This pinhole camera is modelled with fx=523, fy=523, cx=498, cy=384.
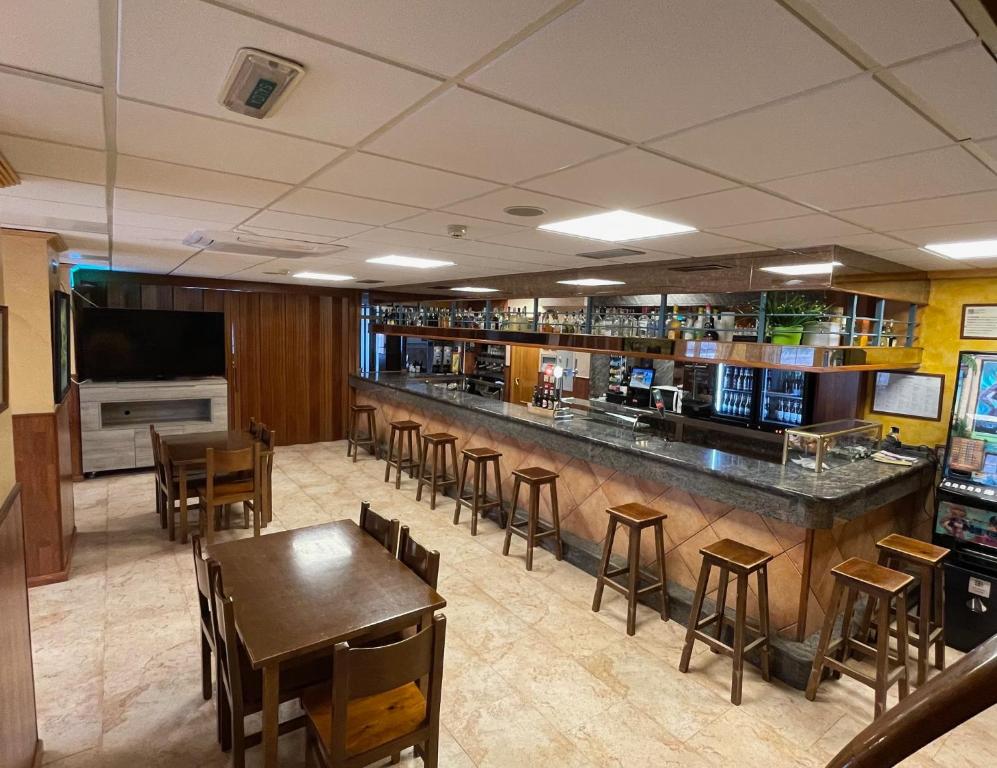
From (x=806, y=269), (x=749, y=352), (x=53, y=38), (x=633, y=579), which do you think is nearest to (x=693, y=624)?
(x=633, y=579)

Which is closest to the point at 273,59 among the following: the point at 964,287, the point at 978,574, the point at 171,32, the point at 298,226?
the point at 171,32

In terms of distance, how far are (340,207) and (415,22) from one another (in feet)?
5.40

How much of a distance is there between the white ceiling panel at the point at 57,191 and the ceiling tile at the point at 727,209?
2.37 m

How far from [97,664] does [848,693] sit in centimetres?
407

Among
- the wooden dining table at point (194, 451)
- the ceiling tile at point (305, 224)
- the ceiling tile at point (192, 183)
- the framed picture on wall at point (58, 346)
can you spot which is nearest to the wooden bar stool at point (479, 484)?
the wooden dining table at point (194, 451)

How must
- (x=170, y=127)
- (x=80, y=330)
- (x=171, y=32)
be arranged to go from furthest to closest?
(x=80, y=330) → (x=170, y=127) → (x=171, y=32)

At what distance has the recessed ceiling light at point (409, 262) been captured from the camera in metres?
4.32

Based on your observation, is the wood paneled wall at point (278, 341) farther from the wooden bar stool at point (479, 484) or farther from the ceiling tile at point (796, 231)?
the ceiling tile at point (796, 231)

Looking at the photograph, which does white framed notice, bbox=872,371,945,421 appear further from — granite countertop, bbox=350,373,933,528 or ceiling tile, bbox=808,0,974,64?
ceiling tile, bbox=808,0,974,64

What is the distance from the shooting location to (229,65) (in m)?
1.10

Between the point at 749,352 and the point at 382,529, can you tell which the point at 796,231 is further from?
the point at 382,529

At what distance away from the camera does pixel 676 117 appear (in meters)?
1.28

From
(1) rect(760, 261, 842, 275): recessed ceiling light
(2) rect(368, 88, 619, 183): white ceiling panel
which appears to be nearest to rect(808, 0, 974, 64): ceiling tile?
(2) rect(368, 88, 619, 183): white ceiling panel

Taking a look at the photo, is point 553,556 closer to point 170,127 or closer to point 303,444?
point 170,127
